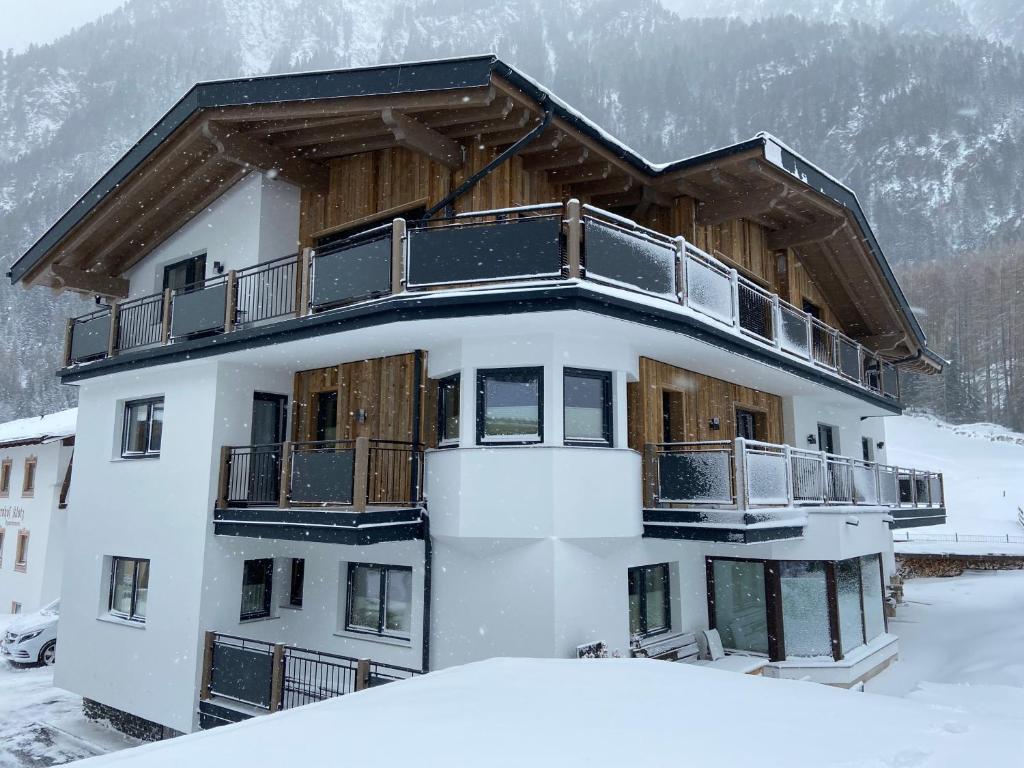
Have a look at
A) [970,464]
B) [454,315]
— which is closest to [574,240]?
[454,315]

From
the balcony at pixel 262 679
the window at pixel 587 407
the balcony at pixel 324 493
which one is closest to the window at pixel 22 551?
the balcony at pixel 262 679

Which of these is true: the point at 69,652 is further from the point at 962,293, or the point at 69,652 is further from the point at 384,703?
the point at 962,293

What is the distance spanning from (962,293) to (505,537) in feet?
288

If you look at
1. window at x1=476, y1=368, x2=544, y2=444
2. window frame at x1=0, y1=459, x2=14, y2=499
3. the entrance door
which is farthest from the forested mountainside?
window at x1=476, y1=368, x2=544, y2=444

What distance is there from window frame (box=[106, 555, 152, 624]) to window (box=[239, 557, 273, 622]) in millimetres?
1847

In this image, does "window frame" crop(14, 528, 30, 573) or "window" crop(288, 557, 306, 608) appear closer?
"window" crop(288, 557, 306, 608)

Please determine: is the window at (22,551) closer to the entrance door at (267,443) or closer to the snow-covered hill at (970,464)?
the entrance door at (267,443)

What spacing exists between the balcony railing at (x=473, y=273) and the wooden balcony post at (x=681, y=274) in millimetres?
16

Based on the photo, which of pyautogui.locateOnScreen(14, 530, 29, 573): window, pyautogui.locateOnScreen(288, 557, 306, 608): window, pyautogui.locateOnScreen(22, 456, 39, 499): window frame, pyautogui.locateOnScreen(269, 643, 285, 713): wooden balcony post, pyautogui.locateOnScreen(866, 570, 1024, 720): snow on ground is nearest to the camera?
Result: pyautogui.locateOnScreen(269, 643, 285, 713): wooden balcony post

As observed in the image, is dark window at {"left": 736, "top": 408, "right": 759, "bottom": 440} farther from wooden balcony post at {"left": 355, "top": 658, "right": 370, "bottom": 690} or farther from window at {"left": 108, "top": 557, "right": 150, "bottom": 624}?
window at {"left": 108, "top": 557, "right": 150, "bottom": 624}

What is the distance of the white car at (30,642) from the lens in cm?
2116

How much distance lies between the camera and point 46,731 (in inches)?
577

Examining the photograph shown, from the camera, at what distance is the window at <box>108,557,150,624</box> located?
46.6 ft

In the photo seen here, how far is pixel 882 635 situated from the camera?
16.1m
